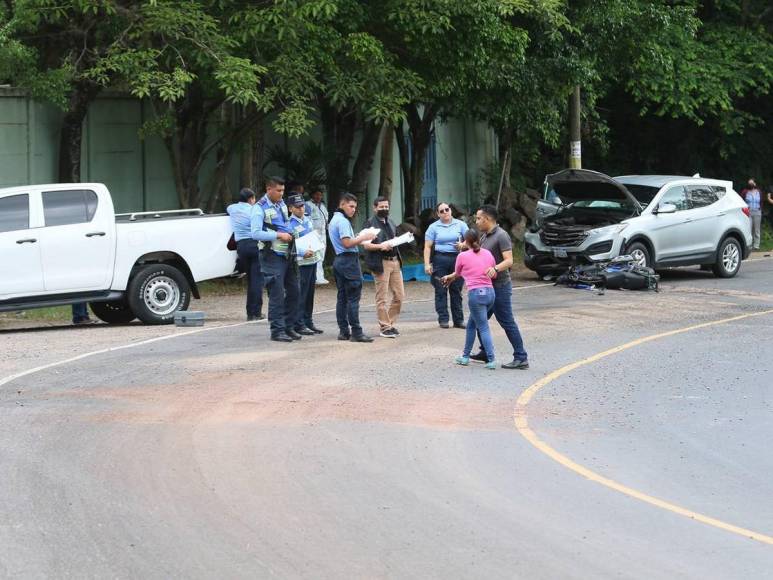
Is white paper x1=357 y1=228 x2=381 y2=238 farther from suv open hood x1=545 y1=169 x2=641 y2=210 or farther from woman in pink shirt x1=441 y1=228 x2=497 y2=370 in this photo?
suv open hood x1=545 y1=169 x2=641 y2=210

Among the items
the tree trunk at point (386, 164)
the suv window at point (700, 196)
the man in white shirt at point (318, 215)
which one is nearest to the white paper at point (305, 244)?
the man in white shirt at point (318, 215)

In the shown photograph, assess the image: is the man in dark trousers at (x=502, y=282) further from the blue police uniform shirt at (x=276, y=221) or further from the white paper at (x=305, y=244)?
the blue police uniform shirt at (x=276, y=221)

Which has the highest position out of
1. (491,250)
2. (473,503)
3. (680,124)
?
(680,124)

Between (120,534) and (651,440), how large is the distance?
448 centimetres

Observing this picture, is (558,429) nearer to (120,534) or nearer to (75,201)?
(120,534)

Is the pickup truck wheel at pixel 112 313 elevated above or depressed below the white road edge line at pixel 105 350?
above

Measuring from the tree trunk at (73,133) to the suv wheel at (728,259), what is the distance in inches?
443

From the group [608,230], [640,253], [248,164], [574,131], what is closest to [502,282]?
[608,230]

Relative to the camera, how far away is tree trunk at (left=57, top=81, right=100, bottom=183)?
73.4 ft

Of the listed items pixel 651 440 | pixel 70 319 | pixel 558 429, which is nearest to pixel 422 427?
pixel 558 429

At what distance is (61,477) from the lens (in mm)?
8734

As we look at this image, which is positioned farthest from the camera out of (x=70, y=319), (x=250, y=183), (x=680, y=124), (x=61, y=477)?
(x=680, y=124)

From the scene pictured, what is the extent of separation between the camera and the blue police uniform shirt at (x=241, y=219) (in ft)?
59.0

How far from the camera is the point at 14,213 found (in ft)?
54.5
